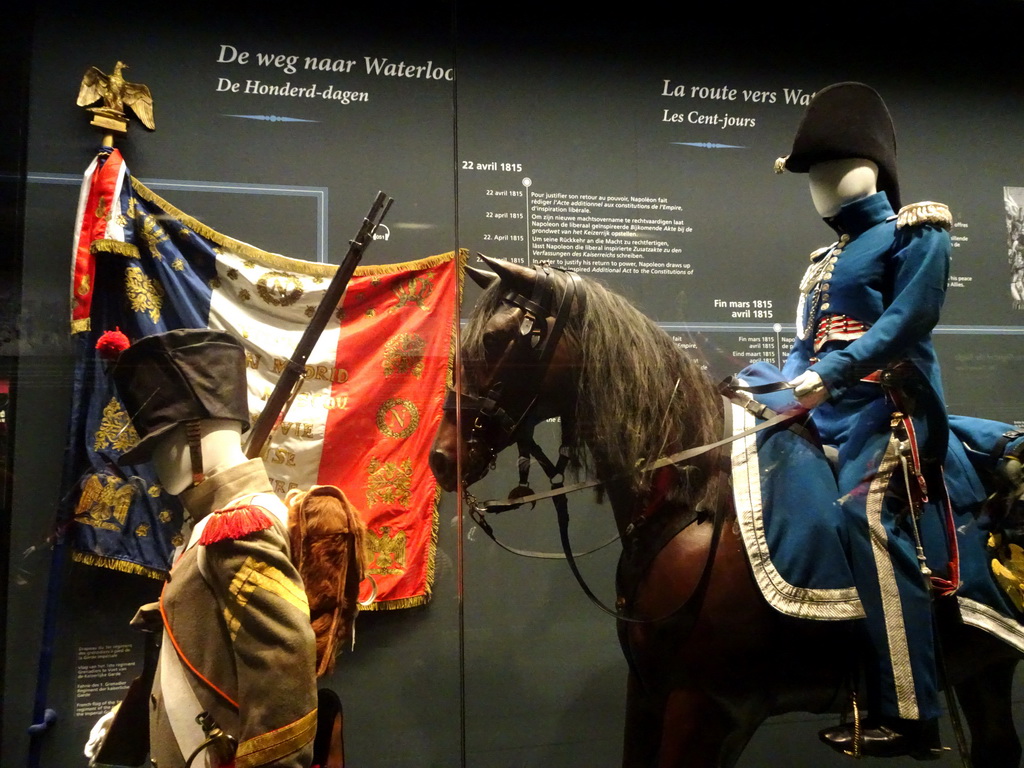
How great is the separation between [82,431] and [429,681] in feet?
3.31

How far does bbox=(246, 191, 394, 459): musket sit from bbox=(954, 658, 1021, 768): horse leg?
5.72 ft

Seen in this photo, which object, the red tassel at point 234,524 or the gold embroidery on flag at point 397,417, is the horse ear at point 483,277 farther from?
the red tassel at point 234,524

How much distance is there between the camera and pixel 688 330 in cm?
195

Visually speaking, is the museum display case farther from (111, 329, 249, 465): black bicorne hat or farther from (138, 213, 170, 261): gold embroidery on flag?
(111, 329, 249, 465): black bicorne hat

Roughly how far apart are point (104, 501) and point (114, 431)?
204 mm

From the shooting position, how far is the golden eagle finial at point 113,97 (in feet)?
6.22

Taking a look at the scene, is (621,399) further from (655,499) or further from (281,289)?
(281,289)

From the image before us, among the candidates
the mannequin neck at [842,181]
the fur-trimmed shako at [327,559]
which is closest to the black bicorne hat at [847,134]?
the mannequin neck at [842,181]

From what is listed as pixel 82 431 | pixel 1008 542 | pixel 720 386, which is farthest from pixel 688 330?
pixel 82 431

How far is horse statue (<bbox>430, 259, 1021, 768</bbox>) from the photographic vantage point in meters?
1.64

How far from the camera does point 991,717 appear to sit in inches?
75.4

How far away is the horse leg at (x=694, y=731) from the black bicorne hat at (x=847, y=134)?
1.22 meters

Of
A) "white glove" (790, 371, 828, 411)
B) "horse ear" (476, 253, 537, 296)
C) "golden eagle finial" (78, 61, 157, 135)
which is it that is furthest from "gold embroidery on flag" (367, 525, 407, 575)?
"golden eagle finial" (78, 61, 157, 135)

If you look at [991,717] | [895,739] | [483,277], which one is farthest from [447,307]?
[991,717]
